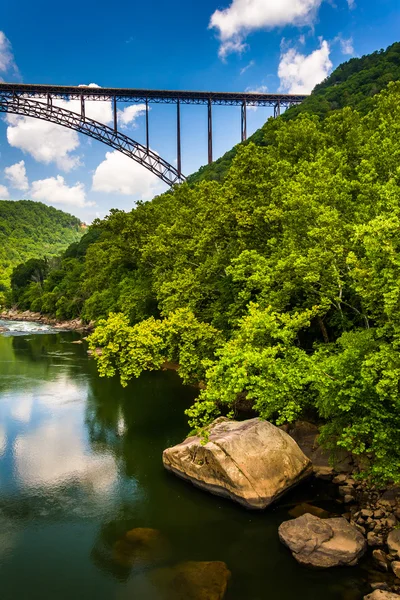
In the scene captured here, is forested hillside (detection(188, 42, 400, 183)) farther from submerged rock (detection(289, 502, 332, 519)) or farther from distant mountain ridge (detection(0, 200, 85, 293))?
distant mountain ridge (detection(0, 200, 85, 293))

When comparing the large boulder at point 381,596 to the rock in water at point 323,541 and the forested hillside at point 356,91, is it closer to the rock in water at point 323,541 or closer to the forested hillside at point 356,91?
the rock in water at point 323,541

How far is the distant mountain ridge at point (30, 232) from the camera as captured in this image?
99.5 m

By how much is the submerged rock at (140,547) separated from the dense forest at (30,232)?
82.0 m

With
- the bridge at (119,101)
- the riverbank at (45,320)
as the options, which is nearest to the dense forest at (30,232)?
the riverbank at (45,320)

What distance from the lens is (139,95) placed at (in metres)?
39.2

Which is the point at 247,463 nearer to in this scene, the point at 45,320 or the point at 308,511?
the point at 308,511

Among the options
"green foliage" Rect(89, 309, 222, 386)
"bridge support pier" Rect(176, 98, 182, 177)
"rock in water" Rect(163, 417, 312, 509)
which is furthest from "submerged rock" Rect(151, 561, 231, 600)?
"bridge support pier" Rect(176, 98, 182, 177)

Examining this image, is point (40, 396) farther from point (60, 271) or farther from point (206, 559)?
point (60, 271)

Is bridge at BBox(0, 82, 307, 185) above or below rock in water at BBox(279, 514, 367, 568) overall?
above

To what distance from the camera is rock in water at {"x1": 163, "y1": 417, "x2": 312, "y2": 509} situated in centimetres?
1023

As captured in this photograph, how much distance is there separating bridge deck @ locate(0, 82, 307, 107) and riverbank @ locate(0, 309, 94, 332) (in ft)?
73.1

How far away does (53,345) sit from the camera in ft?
115

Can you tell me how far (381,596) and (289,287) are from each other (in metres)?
7.66

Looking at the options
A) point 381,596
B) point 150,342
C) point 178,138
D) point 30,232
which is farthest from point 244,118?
point 30,232
